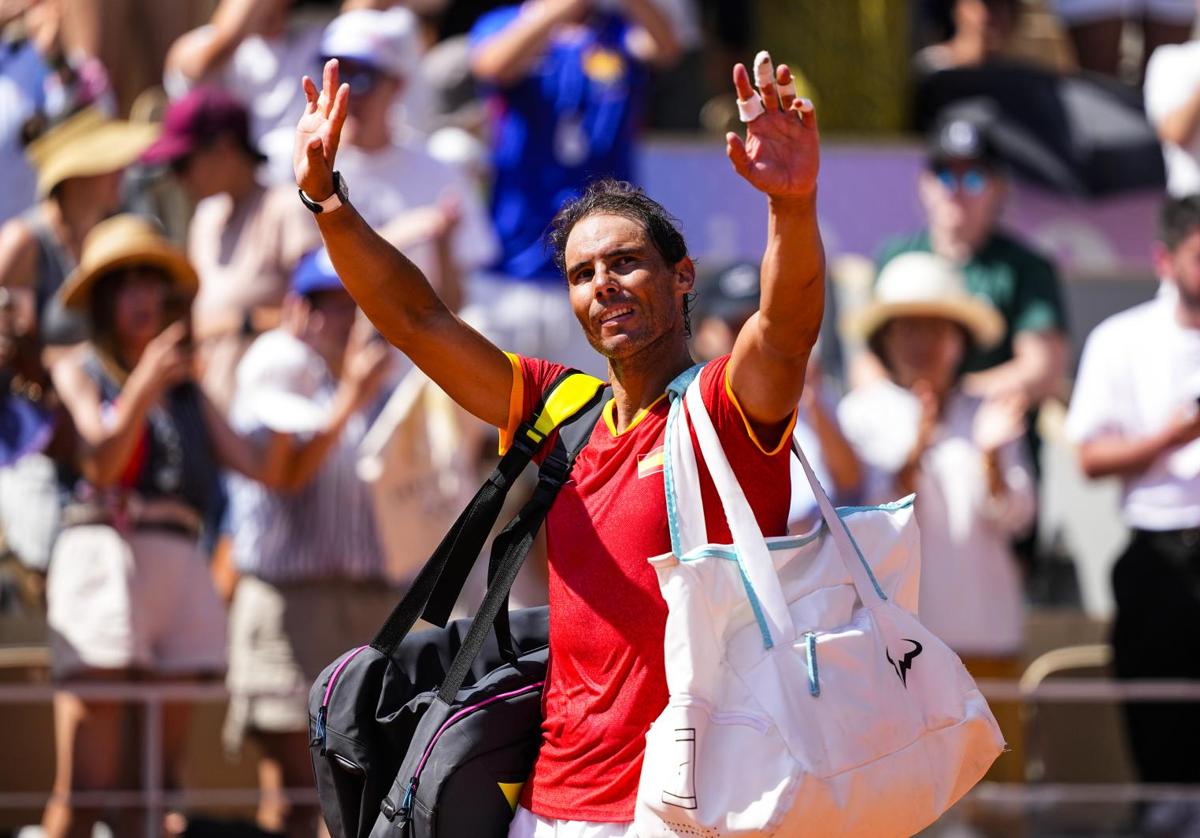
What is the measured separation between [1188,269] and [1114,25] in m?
3.32

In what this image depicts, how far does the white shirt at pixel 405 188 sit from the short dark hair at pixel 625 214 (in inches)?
143

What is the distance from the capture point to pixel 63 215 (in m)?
7.23

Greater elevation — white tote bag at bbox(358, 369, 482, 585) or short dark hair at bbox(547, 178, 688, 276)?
short dark hair at bbox(547, 178, 688, 276)

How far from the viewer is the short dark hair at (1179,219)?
7.02m

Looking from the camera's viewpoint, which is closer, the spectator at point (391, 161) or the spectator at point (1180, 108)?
the spectator at point (391, 161)

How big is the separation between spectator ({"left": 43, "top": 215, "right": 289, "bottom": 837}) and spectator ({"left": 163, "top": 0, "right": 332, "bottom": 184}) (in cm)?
165

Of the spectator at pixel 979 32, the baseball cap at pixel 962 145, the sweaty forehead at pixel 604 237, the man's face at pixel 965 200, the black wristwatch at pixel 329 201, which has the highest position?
the spectator at pixel 979 32

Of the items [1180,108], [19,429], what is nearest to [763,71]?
[19,429]

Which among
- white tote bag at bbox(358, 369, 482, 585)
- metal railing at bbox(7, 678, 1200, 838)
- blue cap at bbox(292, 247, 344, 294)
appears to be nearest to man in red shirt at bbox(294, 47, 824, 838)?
metal railing at bbox(7, 678, 1200, 838)

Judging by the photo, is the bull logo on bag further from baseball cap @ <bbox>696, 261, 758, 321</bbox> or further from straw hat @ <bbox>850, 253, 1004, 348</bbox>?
straw hat @ <bbox>850, 253, 1004, 348</bbox>

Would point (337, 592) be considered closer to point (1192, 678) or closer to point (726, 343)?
point (726, 343)

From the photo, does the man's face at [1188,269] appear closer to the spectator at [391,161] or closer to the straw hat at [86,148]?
the spectator at [391,161]

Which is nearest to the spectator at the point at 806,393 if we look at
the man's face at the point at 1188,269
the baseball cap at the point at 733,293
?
the baseball cap at the point at 733,293

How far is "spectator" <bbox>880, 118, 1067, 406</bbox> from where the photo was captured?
765 centimetres
